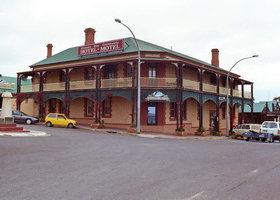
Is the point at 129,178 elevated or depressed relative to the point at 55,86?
depressed

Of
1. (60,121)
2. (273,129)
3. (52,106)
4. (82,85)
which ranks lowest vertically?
(273,129)

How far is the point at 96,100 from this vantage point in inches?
1005

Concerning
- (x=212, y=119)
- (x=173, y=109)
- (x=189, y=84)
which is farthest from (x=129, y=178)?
(x=212, y=119)

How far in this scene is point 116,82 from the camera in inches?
993

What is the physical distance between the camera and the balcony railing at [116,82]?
2498 centimetres

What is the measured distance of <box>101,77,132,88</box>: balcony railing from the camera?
82.0ft

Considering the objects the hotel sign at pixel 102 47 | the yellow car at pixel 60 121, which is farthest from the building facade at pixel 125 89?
the yellow car at pixel 60 121

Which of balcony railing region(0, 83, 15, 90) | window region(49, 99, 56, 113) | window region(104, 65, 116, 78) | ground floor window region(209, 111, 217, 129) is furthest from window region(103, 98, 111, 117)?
balcony railing region(0, 83, 15, 90)

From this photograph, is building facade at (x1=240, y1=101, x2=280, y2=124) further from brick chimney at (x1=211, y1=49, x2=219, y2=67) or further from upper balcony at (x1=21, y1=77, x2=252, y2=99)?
upper balcony at (x1=21, y1=77, x2=252, y2=99)

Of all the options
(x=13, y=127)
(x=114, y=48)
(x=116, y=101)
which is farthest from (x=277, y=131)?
(x=13, y=127)

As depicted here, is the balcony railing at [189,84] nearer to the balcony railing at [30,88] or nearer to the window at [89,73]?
the window at [89,73]

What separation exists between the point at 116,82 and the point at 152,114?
178 inches

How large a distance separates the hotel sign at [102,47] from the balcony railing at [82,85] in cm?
363

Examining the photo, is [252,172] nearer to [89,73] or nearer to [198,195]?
[198,195]
